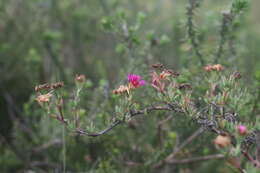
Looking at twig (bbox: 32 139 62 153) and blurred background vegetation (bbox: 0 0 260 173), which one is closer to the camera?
blurred background vegetation (bbox: 0 0 260 173)

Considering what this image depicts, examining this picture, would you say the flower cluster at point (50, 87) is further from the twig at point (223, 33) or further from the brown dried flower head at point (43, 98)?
the twig at point (223, 33)

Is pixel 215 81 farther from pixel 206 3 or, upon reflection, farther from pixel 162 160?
pixel 206 3

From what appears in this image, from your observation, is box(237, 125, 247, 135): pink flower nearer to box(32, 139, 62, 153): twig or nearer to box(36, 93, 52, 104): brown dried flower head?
box(36, 93, 52, 104): brown dried flower head

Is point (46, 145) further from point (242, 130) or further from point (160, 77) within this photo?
point (242, 130)

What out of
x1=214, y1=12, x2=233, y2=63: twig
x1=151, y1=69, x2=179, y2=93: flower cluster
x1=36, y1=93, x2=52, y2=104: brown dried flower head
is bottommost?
x1=36, y1=93, x2=52, y2=104: brown dried flower head

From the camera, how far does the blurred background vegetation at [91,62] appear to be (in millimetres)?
1562

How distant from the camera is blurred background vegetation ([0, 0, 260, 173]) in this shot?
156 cm

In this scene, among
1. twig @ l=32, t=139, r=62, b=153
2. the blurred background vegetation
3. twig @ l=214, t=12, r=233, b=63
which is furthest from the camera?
twig @ l=32, t=139, r=62, b=153

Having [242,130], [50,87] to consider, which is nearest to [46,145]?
[50,87]

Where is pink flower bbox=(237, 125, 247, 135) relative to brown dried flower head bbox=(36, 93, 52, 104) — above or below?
below

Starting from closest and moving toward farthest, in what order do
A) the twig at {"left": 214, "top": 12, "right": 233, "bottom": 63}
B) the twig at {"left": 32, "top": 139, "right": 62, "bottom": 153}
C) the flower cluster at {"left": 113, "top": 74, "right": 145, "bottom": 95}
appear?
the flower cluster at {"left": 113, "top": 74, "right": 145, "bottom": 95} < the twig at {"left": 214, "top": 12, "right": 233, "bottom": 63} < the twig at {"left": 32, "top": 139, "right": 62, "bottom": 153}

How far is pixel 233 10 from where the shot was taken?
4.20 ft

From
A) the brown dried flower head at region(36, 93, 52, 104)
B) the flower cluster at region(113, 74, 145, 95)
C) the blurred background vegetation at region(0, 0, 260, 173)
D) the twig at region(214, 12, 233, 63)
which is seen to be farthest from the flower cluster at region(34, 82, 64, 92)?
the twig at region(214, 12, 233, 63)

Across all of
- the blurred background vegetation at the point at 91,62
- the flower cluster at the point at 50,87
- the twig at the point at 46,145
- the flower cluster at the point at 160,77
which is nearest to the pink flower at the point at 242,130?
the flower cluster at the point at 160,77
